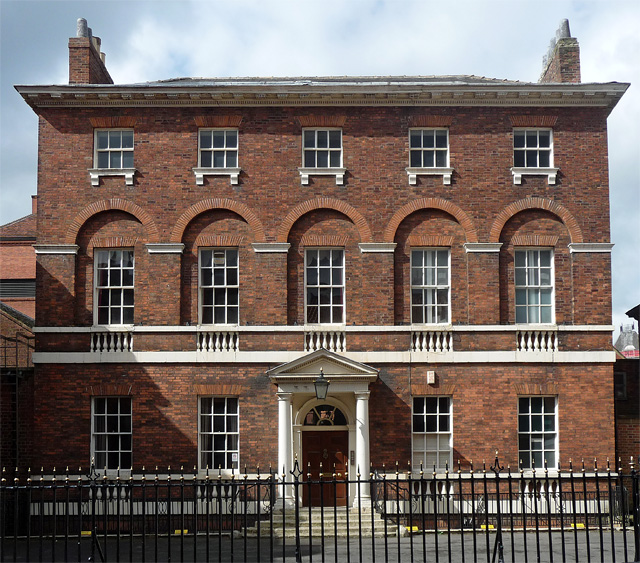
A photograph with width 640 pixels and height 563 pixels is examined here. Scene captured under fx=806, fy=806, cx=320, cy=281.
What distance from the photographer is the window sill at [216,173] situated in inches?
877

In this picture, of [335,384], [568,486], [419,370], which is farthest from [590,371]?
[335,384]

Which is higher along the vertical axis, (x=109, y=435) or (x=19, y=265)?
(x=19, y=265)

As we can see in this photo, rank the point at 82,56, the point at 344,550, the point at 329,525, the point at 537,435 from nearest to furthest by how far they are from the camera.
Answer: the point at 344,550, the point at 329,525, the point at 537,435, the point at 82,56

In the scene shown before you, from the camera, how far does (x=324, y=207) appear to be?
2227 cm

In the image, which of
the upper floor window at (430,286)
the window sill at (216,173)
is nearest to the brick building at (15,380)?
the window sill at (216,173)

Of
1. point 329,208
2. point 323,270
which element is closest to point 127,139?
point 329,208

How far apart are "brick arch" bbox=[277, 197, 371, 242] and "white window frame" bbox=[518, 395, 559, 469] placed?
630 centimetres

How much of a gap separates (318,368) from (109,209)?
7302 mm

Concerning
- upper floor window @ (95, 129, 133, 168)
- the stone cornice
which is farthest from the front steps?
the stone cornice

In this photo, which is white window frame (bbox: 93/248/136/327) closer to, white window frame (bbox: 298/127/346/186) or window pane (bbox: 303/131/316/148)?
white window frame (bbox: 298/127/346/186)

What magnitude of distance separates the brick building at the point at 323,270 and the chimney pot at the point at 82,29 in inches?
90.0

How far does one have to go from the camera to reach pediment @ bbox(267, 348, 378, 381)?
21.0m

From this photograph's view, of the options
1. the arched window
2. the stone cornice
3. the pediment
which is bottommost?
the arched window

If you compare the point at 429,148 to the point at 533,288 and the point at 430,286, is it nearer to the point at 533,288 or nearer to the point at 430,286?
the point at 430,286
